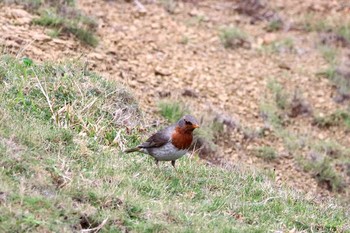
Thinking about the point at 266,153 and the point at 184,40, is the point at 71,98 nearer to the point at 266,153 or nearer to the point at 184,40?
the point at 266,153

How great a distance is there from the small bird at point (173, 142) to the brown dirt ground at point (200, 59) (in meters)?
2.18

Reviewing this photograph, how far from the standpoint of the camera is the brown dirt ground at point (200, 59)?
10406 millimetres

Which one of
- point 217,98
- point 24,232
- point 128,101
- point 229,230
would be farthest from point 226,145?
point 24,232

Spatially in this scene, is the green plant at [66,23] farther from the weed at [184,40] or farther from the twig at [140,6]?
the weed at [184,40]

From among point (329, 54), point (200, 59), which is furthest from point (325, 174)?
point (329, 54)

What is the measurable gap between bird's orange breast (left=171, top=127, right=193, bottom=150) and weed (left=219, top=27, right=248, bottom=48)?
5.01 meters

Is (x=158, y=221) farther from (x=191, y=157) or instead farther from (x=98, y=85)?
(x=98, y=85)

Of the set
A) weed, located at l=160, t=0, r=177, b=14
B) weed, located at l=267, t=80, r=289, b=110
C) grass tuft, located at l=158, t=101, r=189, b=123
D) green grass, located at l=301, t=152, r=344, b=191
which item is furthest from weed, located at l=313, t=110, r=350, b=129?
weed, located at l=160, t=0, r=177, b=14

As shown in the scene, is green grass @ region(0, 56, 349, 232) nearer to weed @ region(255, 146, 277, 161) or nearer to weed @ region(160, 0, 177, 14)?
weed @ region(255, 146, 277, 161)

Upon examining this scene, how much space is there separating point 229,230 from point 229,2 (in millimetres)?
8012

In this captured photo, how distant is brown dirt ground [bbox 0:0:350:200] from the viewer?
34.1ft

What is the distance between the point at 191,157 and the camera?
8.82 metres

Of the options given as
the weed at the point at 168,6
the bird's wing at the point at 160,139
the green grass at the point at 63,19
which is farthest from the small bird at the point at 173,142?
the weed at the point at 168,6

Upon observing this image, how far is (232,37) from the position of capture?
41.7 feet
